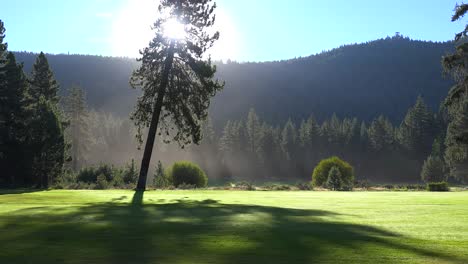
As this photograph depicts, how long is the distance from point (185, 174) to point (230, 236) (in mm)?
37282

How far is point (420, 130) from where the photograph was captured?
13650cm

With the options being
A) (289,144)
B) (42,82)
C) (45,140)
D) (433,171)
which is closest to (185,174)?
(45,140)

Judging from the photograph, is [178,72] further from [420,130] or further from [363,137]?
[363,137]

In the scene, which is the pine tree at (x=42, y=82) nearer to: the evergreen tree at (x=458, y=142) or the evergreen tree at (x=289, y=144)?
the evergreen tree at (x=458, y=142)

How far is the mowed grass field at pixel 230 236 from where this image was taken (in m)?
7.60

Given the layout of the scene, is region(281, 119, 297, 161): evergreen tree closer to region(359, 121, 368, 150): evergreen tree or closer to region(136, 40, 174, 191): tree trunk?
region(359, 121, 368, 150): evergreen tree

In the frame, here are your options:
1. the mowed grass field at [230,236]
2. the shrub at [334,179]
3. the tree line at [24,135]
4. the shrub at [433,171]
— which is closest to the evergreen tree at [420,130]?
the shrub at [433,171]

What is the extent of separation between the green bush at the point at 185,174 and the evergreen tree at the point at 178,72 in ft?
43.0

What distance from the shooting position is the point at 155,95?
33.7 m

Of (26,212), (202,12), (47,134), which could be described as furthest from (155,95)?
(26,212)

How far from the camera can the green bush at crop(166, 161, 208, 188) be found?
46.2 m

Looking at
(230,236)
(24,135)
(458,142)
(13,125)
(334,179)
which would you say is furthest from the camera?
(334,179)

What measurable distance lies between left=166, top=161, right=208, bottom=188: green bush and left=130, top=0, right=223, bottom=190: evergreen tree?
516 inches

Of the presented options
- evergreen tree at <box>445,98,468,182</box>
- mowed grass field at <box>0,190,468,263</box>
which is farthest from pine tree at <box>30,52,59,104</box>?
mowed grass field at <box>0,190,468,263</box>
